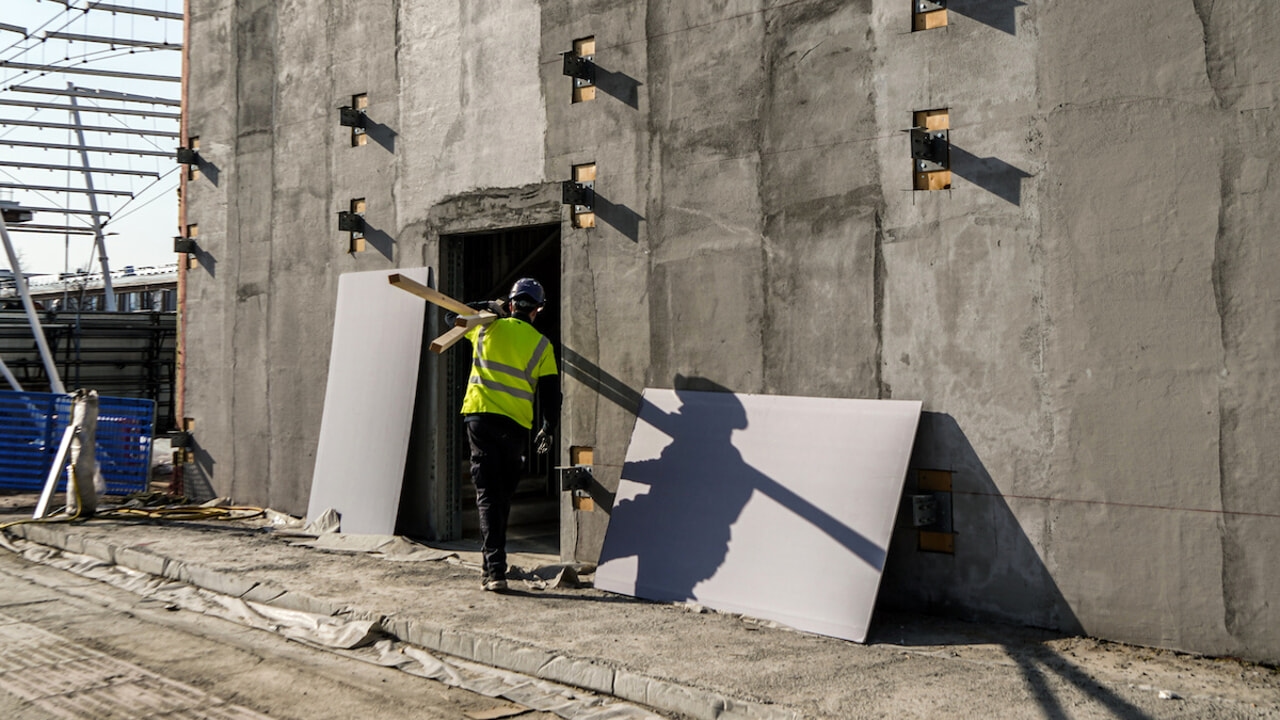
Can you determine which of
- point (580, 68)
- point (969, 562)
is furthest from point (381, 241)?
point (969, 562)

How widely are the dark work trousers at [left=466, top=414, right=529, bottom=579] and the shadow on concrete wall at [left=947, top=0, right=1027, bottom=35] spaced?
3.89 m

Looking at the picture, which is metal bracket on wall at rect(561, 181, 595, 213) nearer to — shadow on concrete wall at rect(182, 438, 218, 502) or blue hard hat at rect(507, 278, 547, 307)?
blue hard hat at rect(507, 278, 547, 307)

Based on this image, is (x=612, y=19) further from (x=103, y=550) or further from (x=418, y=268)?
(x=103, y=550)

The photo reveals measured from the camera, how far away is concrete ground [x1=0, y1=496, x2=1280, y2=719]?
176 inches

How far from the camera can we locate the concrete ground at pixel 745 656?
4.46 m

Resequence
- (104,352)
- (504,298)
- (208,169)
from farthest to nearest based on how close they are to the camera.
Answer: (104,352)
(208,169)
(504,298)

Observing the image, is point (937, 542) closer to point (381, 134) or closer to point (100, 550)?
point (381, 134)

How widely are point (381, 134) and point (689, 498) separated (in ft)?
16.1

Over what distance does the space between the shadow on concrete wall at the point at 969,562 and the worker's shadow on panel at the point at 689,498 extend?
2.03 feet

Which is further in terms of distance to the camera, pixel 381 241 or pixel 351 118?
pixel 351 118

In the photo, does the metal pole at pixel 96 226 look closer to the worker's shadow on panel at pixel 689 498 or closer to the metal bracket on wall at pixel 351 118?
the metal bracket on wall at pixel 351 118

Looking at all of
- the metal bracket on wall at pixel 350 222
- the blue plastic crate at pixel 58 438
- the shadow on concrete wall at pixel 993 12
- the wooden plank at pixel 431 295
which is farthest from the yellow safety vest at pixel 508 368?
the blue plastic crate at pixel 58 438

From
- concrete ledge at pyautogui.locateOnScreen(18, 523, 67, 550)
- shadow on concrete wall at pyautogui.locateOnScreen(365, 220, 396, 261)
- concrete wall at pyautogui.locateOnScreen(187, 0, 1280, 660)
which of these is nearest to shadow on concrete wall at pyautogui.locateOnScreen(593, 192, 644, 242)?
concrete wall at pyautogui.locateOnScreen(187, 0, 1280, 660)

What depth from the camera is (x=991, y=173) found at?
5.97 meters
